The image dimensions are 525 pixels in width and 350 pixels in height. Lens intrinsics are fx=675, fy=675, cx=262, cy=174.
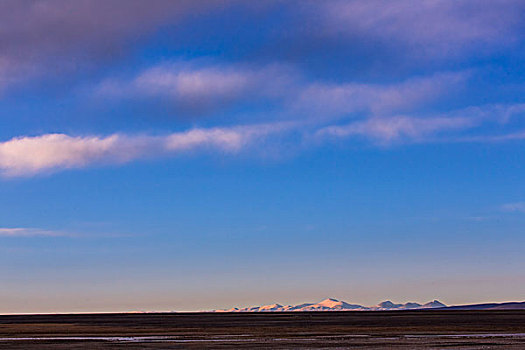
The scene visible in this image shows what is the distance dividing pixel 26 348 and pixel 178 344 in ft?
36.5

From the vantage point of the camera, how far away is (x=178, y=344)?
52219 mm

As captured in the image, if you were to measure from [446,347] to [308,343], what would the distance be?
411 inches

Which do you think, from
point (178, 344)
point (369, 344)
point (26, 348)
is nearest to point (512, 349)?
point (369, 344)

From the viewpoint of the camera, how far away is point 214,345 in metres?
50.5

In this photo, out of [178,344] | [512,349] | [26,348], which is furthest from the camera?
[178,344]

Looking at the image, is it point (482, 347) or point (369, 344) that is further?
point (369, 344)

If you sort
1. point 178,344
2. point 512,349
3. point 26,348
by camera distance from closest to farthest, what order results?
point 512,349
point 26,348
point 178,344

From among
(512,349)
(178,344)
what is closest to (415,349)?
(512,349)

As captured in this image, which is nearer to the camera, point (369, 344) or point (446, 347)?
point (446, 347)

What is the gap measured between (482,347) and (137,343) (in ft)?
86.5

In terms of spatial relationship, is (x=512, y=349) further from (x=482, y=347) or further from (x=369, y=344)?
(x=369, y=344)

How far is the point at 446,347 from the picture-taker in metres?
45.8

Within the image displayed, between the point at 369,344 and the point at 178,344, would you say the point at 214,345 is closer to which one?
the point at 178,344

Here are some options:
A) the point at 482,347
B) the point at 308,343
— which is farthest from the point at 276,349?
the point at 482,347
